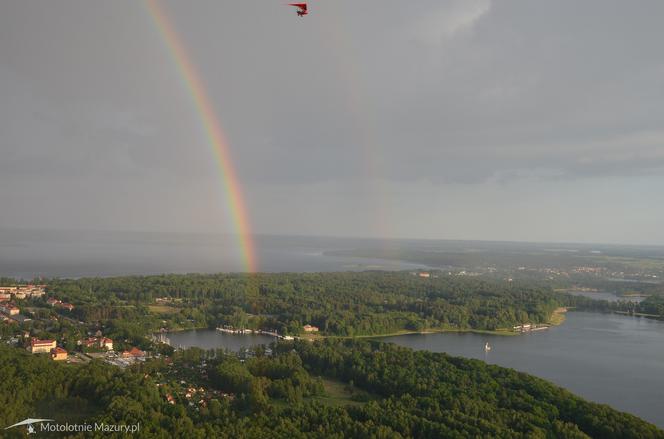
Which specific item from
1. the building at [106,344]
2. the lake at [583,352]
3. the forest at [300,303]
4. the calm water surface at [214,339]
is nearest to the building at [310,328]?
the forest at [300,303]

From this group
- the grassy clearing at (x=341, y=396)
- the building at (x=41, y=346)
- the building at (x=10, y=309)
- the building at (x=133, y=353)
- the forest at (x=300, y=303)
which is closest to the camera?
the grassy clearing at (x=341, y=396)

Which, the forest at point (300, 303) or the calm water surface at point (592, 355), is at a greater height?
the forest at point (300, 303)

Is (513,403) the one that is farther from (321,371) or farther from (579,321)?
(579,321)

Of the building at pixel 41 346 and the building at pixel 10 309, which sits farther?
the building at pixel 10 309

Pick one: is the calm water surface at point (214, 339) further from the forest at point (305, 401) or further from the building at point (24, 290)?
the building at point (24, 290)

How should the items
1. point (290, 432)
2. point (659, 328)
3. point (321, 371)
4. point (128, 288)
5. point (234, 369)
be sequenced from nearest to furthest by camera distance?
point (290, 432)
point (234, 369)
point (321, 371)
point (659, 328)
point (128, 288)

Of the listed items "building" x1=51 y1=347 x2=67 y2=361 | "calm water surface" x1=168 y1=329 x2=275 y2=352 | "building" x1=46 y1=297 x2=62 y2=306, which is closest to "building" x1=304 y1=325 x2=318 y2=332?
"calm water surface" x1=168 y1=329 x2=275 y2=352

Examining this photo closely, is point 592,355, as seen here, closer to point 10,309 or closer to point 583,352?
point 583,352

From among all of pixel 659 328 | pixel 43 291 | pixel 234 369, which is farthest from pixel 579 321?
pixel 43 291
